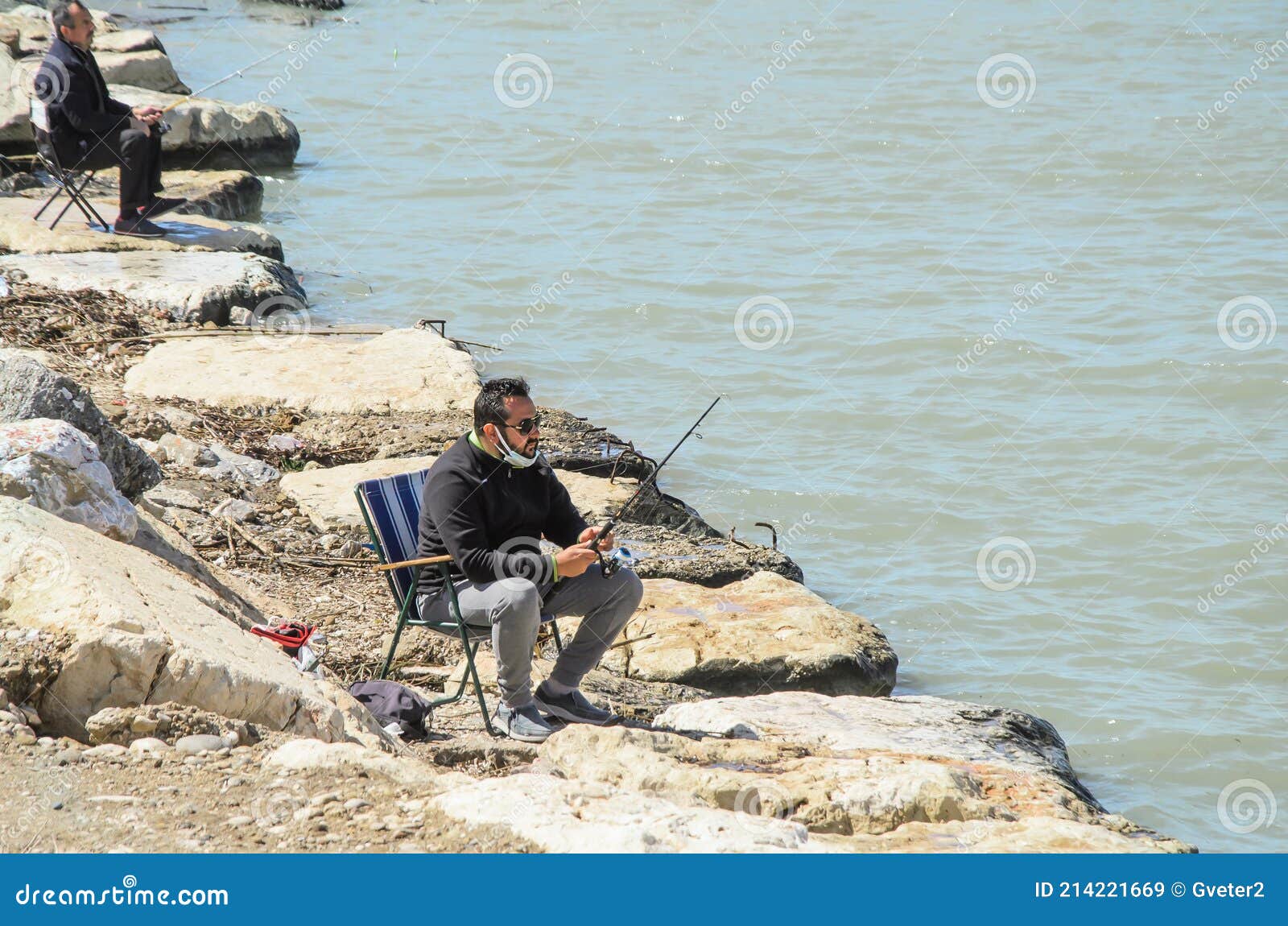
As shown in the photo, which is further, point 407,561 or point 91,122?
point 91,122

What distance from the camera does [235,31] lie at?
25.3 m

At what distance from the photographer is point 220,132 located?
51.6ft

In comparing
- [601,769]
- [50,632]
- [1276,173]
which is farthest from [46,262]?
[1276,173]

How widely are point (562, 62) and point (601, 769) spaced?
68.1 feet

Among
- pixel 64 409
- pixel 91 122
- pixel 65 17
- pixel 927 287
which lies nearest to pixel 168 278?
pixel 91 122

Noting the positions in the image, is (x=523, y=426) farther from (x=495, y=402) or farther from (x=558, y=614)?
(x=558, y=614)

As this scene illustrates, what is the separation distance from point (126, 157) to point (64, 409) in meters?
5.52

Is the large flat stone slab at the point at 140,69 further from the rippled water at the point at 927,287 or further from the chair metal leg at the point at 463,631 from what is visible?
the chair metal leg at the point at 463,631

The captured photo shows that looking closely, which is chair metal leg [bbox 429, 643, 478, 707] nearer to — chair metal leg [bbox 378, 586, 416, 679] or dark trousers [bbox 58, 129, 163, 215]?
chair metal leg [bbox 378, 586, 416, 679]

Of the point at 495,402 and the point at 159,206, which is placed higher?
the point at 159,206

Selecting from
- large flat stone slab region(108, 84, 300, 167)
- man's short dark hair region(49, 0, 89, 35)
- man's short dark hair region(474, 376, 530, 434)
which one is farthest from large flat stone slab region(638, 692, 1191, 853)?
large flat stone slab region(108, 84, 300, 167)

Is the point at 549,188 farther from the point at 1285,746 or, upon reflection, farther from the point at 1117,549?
the point at 1285,746

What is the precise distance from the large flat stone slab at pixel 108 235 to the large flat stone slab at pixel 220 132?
3.23 m

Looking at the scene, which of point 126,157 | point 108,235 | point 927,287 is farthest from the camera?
point 927,287
